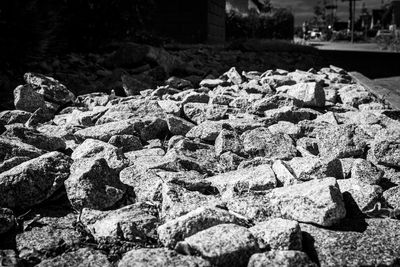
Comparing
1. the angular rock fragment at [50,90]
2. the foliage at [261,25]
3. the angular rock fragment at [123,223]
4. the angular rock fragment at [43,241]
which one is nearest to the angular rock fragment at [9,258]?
the angular rock fragment at [43,241]

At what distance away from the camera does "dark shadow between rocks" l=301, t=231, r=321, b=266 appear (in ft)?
5.04

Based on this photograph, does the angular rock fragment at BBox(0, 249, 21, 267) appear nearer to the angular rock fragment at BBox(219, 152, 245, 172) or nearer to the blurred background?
the angular rock fragment at BBox(219, 152, 245, 172)

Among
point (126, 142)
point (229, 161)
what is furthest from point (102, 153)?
point (229, 161)

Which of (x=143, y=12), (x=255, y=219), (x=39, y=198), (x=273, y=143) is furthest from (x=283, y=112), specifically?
(x=143, y=12)

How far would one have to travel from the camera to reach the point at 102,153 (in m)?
2.28

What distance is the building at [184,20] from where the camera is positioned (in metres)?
9.21

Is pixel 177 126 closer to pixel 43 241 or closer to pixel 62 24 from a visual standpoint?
pixel 43 241

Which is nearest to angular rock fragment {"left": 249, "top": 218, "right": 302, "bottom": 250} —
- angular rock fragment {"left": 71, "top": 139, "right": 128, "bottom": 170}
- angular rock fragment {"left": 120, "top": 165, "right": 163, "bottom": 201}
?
angular rock fragment {"left": 120, "top": 165, "right": 163, "bottom": 201}

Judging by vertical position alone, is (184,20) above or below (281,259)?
above

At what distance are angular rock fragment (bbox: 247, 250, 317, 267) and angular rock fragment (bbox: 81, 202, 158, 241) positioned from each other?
0.43 meters

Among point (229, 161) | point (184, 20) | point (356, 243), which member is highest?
point (184, 20)

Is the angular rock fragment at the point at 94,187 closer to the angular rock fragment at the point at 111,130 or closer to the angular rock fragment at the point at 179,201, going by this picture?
the angular rock fragment at the point at 179,201

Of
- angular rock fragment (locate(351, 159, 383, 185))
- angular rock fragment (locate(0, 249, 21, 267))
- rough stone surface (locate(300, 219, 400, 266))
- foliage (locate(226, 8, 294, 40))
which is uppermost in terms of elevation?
foliage (locate(226, 8, 294, 40))

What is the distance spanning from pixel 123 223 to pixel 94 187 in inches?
12.9
